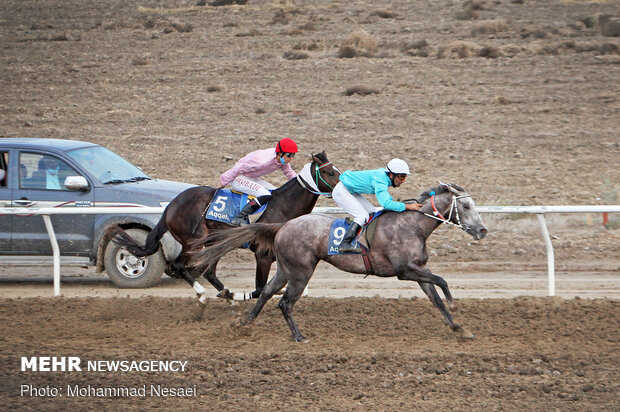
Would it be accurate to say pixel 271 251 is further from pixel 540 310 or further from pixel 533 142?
pixel 533 142

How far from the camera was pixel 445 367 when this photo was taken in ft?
23.7

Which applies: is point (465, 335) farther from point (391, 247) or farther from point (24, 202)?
point (24, 202)

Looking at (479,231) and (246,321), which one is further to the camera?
(246,321)

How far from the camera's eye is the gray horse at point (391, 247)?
8.23m

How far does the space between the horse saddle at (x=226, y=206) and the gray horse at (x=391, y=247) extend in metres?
1.54

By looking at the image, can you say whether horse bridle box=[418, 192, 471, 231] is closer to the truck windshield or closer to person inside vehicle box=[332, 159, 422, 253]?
person inside vehicle box=[332, 159, 422, 253]

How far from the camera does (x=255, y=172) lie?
396 inches

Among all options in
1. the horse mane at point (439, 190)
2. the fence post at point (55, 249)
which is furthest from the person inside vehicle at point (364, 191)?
the fence post at point (55, 249)

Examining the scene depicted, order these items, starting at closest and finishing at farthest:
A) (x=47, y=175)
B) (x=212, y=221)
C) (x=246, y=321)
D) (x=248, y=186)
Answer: (x=246, y=321) < (x=248, y=186) < (x=212, y=221) < (x=47, y=175)

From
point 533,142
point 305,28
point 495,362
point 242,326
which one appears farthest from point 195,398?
point 305,28

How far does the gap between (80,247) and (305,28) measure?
25.0m

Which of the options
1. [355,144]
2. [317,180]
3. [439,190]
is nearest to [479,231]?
[439,190]

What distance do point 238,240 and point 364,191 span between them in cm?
147

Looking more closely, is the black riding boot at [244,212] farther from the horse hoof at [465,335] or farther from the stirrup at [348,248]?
the horse hoof at [465,335]
